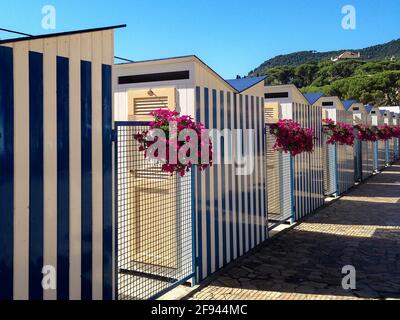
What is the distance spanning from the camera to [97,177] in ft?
13.3

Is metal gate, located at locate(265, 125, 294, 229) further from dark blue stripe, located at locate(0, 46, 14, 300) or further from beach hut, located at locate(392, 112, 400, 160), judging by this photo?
beach hut, located at locate(392, 112, 400, 160)

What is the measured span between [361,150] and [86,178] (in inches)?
675

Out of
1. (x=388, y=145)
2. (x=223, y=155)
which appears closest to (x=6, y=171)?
(x=223, y=155)

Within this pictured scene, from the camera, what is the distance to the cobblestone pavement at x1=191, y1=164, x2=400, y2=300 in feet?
18.0

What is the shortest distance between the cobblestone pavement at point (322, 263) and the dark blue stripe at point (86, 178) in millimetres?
1841

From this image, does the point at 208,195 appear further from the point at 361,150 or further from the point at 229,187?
the point at 361,150

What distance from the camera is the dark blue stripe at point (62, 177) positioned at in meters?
3.66

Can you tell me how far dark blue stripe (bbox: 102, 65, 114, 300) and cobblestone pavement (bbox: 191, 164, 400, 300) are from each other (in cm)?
156

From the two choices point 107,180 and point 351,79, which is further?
point 351,79

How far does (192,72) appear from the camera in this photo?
18.7 ft

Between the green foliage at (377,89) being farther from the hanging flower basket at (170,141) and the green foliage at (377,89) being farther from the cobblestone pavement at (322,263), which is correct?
the hanging flower basket at (170,141)

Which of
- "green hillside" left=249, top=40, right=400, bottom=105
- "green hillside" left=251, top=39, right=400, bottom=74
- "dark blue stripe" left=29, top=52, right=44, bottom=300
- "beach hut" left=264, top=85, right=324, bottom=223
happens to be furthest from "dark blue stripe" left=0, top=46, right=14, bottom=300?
"green hillside" left=251, top=39, right=400, bottom=74
